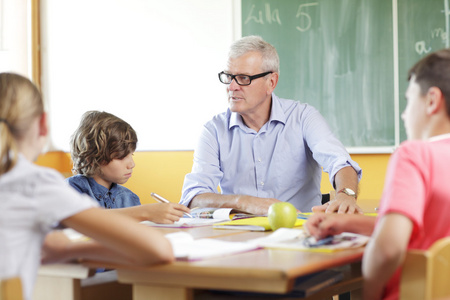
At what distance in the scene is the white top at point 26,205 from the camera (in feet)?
3.85

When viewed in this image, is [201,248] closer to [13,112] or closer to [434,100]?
[13,112]

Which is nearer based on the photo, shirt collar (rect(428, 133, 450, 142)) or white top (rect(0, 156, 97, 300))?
white top (rect(0, 156, 97, 300))

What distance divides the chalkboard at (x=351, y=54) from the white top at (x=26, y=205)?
3288 millimetres

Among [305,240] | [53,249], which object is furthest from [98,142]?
[305,240]

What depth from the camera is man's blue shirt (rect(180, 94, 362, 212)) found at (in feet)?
9.37

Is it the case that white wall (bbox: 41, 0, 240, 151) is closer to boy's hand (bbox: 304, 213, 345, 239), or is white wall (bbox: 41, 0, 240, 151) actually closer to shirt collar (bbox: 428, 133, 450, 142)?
boy's hand (bbox: 304, 213, 345, 239)

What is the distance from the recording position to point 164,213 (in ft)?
6.65

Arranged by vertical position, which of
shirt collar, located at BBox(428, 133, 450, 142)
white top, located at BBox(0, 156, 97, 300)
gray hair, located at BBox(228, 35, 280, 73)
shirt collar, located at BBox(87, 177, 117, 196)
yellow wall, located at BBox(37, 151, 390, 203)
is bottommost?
yellow wall, located at BBox(37, 151, 390, 203)

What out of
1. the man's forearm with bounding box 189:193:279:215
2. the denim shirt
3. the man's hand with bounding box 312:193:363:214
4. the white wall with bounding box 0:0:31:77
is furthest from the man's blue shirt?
the white wall with bounding box 0:0:31:77

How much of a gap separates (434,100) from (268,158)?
1576mm

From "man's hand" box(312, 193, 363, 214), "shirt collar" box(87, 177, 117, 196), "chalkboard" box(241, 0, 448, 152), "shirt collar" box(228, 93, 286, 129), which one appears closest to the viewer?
"man's hand" box(312, 193, 363, 214)

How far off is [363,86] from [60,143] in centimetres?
253

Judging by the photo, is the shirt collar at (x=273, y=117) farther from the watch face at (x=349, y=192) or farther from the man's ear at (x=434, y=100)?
the man's ear at (x=434, y=100)

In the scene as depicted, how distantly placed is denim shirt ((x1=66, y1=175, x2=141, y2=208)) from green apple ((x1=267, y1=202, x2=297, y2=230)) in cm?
83
